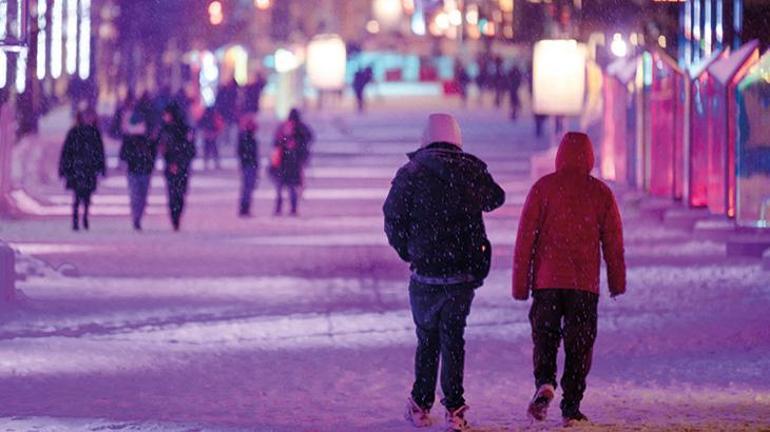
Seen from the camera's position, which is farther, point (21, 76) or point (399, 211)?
point (21, 76)

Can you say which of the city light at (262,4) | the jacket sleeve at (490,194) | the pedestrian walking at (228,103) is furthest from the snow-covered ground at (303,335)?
the city light at (262,4)

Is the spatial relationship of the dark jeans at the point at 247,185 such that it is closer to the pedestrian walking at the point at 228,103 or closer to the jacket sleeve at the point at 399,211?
the pedestrian walking at the point at 228,103

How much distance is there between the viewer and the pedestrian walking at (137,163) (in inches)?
982

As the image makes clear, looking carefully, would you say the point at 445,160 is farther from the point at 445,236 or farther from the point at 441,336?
the point at 441,336

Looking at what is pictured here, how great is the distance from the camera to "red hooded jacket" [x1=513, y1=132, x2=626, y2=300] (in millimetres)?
9742

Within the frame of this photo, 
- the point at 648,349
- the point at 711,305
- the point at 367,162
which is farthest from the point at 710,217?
the point at 367,162

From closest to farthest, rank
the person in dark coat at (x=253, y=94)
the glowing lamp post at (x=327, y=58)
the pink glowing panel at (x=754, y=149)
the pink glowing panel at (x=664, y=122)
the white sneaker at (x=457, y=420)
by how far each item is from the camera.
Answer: the white sneaker at (x=457, y=420), the pink glowing panel at (x=754, y=149), the pink glowing panel at (x=664, y=122), the person in dark coat at (x=253, y=94), the glowing lamp post at (x=327, y=58)

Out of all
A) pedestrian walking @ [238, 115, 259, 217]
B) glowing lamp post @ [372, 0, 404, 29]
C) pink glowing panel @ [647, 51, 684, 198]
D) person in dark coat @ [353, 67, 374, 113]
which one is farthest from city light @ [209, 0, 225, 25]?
pink glowing panel @ [647, 51, 684, 198]

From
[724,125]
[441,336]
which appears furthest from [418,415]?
[724,125]

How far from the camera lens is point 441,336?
9.77m

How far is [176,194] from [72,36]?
34.7 ft

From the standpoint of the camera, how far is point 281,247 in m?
22.9

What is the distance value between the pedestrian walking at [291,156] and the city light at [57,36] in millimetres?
4722

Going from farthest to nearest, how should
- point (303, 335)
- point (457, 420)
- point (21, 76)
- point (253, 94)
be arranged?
point (253, 94), point (21, 76), point (303, 335), point (457, 420)
